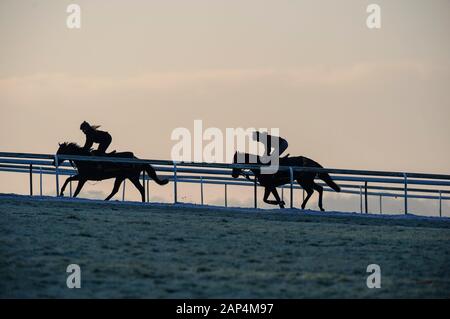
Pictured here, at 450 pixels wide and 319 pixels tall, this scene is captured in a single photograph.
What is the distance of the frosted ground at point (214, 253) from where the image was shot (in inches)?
561

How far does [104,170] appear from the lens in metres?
30.8

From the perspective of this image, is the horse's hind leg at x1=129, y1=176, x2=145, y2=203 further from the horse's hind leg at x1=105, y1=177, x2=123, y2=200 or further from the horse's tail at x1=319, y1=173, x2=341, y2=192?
the horse's tail at x1=319, y1=173, x2=341, y2=192

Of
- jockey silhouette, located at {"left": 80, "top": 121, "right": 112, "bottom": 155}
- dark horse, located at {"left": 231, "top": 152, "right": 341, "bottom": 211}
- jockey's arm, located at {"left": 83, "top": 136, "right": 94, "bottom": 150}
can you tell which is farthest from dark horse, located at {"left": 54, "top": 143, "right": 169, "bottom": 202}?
dark horse, located at {"left": 231, "top": 152, "right": 341, "bottom": 211}

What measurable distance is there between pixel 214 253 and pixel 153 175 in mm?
13416

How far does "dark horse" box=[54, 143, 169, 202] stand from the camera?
97.3 ft

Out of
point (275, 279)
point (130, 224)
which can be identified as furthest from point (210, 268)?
point (130, 224)

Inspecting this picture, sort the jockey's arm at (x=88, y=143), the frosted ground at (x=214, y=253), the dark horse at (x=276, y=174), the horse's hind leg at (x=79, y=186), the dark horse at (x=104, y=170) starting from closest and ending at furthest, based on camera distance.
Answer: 1. the frosted ground at (x=214, y=253)
2. the dark horse at (x=276, y=174)
3. the dark horse at (x=104, y=170)
4. the jockey's arm at (x=88, y=143)
5. the horse's hind leg at (x=79, y=186)

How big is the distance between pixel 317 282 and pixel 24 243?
15.8ft

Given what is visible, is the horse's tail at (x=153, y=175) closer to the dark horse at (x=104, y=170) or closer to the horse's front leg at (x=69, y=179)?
the dark horse at (x=104, y=170)

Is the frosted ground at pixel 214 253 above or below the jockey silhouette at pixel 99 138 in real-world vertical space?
below

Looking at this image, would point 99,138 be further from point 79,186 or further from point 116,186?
point 116,186

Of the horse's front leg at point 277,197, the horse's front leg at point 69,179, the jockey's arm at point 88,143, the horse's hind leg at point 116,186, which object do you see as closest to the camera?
the horse's front leg at point 277,197

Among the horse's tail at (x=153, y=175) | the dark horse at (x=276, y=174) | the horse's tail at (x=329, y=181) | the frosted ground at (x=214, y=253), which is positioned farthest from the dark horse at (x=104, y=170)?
the frosted ground at (x=214, y=253)

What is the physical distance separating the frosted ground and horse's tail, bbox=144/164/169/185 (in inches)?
206
